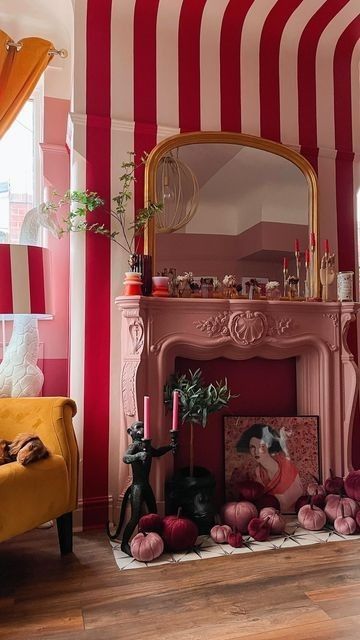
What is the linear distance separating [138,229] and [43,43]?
1392 mm

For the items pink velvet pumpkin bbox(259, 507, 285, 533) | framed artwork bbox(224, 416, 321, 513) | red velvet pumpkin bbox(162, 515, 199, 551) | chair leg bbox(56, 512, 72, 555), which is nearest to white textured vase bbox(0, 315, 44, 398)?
chair leg bbox(56, 512, 72, 555)

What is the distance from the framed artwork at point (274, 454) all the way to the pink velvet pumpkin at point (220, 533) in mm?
373

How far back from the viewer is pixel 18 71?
2.97 m

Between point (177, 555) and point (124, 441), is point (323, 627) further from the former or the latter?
point (124, 441)

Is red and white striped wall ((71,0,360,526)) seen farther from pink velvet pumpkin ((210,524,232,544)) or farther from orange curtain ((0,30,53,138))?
pink velvet pumpkin ((210,524,232,544))

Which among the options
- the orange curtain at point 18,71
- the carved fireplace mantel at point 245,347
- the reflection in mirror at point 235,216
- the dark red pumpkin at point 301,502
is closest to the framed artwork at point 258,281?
the reflection in mirror at point 235,216

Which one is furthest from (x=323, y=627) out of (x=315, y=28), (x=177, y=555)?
(x=315, y=28)

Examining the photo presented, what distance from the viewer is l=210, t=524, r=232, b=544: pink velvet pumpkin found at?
242 centimetres

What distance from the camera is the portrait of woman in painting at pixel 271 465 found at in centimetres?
283

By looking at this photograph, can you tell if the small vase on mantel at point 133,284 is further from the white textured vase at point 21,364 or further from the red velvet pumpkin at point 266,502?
the red velvet pumpkin at point 266,502

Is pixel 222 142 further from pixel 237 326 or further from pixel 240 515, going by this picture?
pixel 240 515

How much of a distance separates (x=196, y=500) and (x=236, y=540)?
29 cm

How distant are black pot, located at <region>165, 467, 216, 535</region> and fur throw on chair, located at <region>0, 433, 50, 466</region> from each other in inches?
30.5

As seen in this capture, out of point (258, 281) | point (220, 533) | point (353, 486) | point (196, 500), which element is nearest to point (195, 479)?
point (196, 500)
